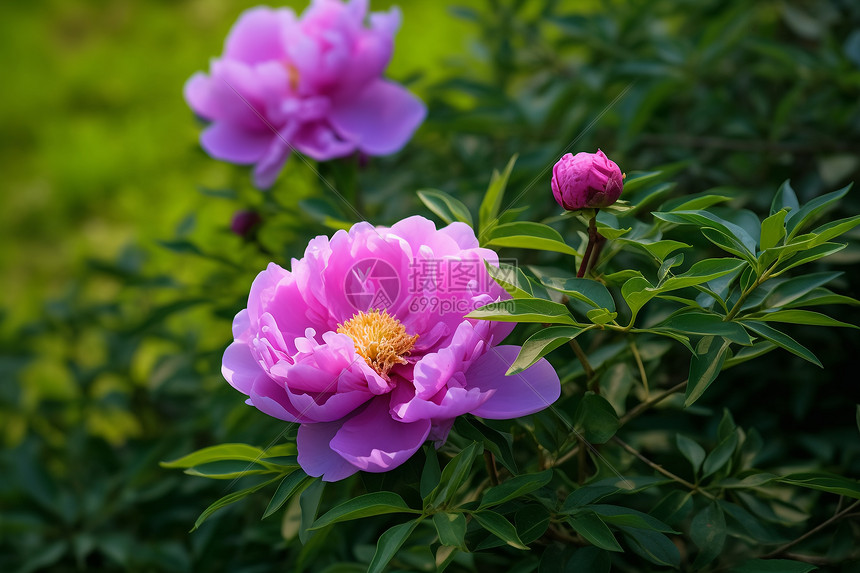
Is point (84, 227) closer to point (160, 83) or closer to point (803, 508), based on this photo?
point (160, 83)

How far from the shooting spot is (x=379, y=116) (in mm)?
1205

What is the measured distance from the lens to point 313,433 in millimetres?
701

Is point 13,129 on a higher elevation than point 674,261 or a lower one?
lower

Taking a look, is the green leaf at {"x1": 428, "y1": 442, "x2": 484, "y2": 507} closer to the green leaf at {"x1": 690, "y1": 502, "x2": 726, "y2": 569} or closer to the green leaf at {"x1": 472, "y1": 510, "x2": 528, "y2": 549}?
the green leaf at {"x1": 472, "y1": 510, "x2": 528, "y2": 549}

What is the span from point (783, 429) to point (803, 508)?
0.28 meters

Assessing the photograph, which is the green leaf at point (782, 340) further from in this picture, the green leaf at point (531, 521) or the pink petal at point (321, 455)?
the pink petal at point (321, 455)

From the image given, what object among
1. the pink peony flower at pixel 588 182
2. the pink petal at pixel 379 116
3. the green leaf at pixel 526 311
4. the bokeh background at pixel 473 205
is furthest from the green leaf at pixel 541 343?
A: the pink petal at pixel 379 116

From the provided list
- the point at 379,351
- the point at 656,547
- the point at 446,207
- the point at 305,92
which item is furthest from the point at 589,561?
the point at 305,92

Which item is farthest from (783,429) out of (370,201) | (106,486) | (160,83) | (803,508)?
(160,83)

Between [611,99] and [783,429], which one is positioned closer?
[783,429]

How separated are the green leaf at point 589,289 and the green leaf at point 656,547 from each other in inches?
8.6

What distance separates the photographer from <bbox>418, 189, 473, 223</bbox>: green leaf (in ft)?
2.65

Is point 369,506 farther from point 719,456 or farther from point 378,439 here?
point 719,456

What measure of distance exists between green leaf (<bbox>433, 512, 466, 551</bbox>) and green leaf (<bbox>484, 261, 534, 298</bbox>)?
194 mm
